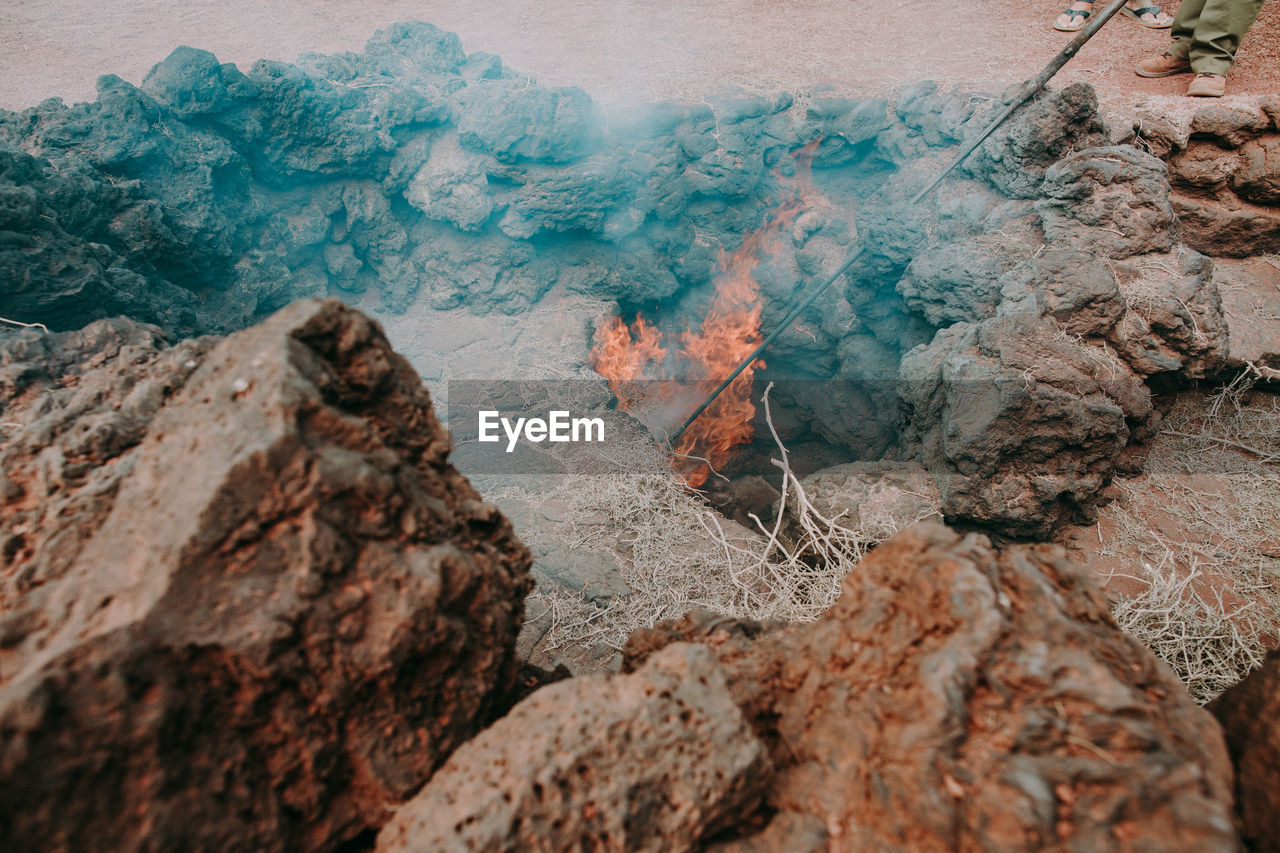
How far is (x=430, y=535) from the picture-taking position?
1.74 meters

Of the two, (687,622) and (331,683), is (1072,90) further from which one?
(331,683)

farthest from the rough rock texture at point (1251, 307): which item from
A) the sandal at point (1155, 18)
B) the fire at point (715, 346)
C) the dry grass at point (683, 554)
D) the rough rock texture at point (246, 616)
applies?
the rough rock texture at point (246, 616)

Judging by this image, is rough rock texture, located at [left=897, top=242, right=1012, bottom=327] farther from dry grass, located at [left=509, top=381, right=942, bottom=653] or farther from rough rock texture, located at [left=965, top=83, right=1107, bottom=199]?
dry grass, located at [left=509, top=381, right=942, bottom=653]

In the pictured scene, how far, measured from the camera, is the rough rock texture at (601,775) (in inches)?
55.3

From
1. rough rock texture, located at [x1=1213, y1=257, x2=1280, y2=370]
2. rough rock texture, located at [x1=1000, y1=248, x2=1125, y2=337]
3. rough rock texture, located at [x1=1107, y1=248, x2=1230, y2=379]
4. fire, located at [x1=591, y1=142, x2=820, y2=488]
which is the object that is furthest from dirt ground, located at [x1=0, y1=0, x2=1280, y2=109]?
rough rock texture, located at [x1=1000, y1=248, x2=1125, y2=337]

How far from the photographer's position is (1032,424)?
3.98m

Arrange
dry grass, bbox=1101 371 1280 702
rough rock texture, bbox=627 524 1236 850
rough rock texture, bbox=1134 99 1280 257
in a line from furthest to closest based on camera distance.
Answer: rough rock texture, bbox=1134 99 1280 257 < dry grass, bbox=1101 371 1280 702 < rough rock texture, bbox=627 524 1236 850

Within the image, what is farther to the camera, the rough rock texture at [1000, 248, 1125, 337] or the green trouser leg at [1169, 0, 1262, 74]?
the green trouser leg at [1169, 0, 1262, 74]

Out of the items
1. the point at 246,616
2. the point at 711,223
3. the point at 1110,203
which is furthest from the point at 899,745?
the point at 711,223

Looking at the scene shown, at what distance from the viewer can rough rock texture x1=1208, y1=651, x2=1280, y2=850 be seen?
4.52ft

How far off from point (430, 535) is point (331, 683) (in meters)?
0.45

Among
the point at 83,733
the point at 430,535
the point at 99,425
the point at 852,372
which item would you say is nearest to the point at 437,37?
the point at 852,372

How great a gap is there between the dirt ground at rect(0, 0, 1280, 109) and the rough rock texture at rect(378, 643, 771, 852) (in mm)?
7854

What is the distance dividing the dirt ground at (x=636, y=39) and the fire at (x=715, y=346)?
1.79 meters
